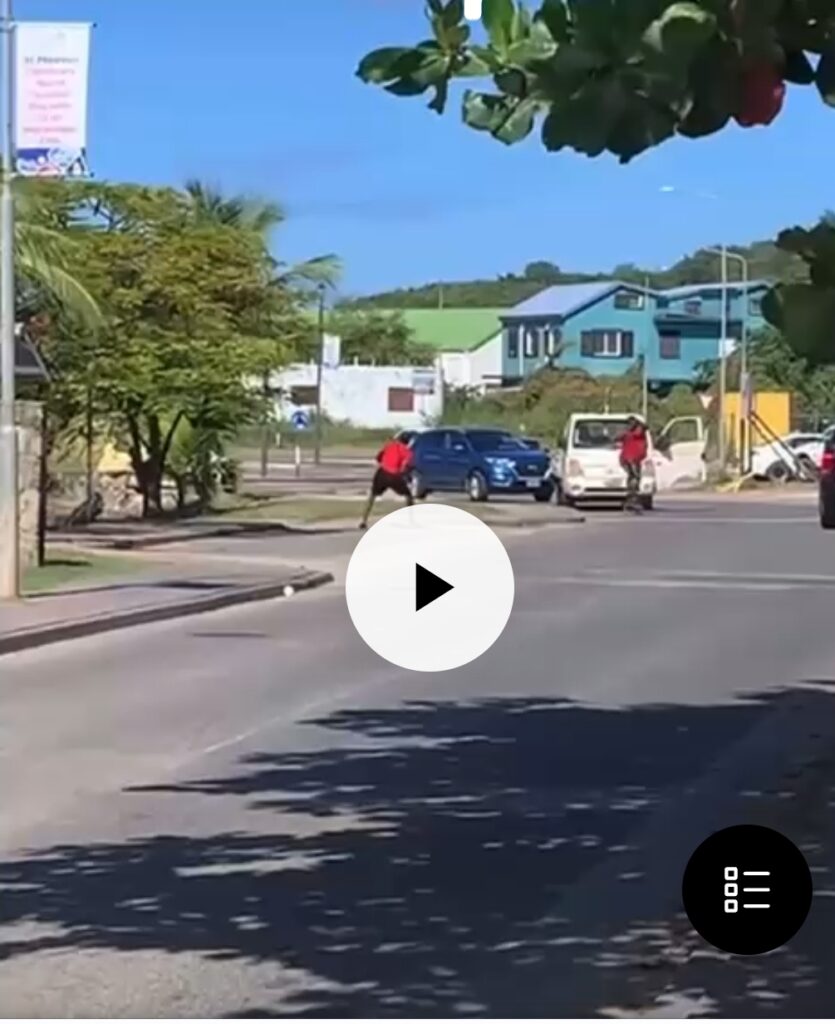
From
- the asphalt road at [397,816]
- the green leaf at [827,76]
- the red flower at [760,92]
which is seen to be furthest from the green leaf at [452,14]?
the asphalt road at [397,816]

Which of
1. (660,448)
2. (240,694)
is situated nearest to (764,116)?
(240,694)

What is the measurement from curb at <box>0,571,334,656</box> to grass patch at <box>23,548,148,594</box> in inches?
68.5

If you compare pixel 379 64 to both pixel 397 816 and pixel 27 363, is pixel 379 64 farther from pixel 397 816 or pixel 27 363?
pixel 27 363

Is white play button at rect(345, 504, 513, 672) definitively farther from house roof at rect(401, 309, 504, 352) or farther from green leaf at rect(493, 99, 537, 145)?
house roof at rect(401, 309, 504, 352)

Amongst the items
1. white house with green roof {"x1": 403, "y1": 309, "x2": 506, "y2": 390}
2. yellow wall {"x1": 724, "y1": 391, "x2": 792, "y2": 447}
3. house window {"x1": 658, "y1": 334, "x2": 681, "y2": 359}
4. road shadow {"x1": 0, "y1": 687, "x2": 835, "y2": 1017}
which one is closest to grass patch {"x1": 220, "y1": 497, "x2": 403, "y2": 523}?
yellow wall {"x1": 724, "y1": 391, "x2": 792, "y2": 447}

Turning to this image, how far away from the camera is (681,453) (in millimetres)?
69688

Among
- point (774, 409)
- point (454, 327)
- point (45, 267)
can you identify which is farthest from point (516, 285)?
point (45, 267)

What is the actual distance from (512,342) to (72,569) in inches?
3542

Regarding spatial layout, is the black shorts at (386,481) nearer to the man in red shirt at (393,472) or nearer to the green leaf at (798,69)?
the man in red shirt at (393,472)

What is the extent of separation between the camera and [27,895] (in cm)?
937

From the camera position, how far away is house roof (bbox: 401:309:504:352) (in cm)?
12350

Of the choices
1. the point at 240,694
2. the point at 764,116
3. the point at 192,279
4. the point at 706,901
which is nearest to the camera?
the point at 764,116

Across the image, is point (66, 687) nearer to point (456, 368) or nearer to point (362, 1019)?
point (362, 1019)

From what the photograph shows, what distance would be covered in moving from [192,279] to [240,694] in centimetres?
2392
